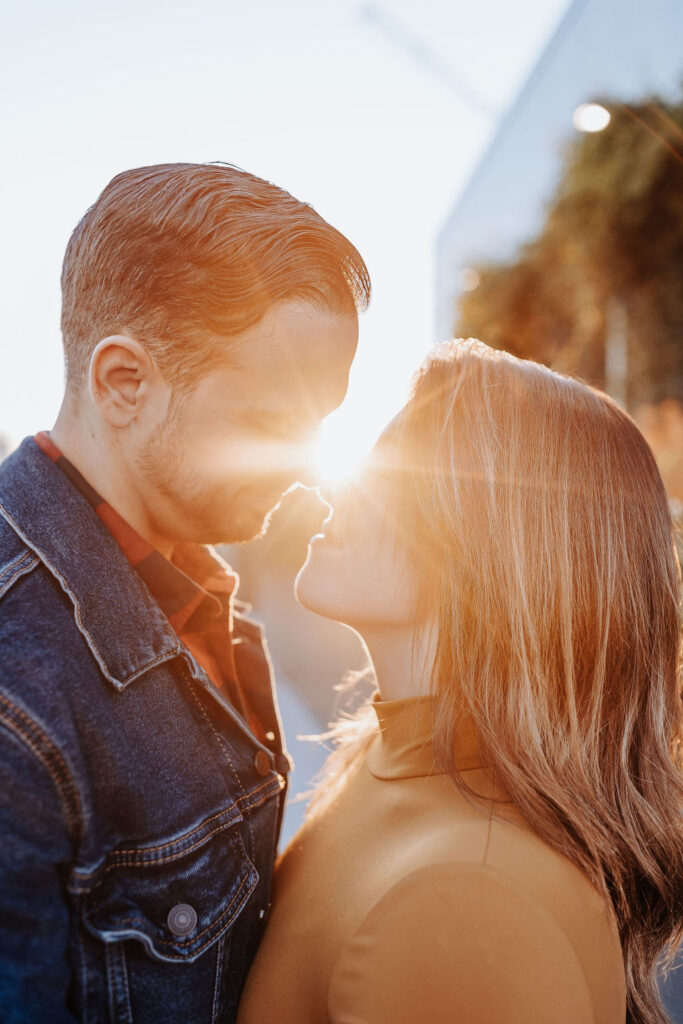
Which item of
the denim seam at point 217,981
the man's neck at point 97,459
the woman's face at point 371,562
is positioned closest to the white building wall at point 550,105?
the woman's face at point 371,562

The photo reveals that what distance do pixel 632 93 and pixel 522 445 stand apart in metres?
9.29

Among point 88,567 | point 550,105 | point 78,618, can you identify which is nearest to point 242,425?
point 88,567

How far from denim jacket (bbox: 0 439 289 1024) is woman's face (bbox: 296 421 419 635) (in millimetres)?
365

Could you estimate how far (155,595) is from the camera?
1.71 m

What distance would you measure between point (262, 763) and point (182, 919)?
35 cm

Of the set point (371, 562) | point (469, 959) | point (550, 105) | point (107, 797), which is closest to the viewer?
point (469, 959)

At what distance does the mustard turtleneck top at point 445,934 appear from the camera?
1.07 m

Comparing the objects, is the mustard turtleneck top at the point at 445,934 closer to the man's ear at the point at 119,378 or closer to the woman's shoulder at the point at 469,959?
the woman's shoulder at the point at 469,959

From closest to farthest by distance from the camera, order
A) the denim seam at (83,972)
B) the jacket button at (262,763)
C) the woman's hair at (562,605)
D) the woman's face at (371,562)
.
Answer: the denim seam at (83,972)
the woman's hair at (562,605)
the jacket button at (262,763)
the woman's face at (371,562)

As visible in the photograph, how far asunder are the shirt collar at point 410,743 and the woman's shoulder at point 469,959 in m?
0.34

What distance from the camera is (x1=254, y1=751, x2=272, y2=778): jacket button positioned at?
155 centimetres

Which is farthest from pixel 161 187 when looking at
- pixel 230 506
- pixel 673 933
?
pixel 673 933

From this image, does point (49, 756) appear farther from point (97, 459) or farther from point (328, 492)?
point (328, 492)

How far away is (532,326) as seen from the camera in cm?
1263
